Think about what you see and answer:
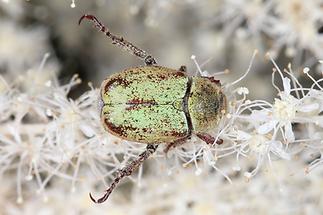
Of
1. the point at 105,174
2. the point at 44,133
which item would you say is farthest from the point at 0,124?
the point at 105,174

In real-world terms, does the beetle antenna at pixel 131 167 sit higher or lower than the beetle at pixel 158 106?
lower

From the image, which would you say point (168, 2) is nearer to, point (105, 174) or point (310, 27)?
point (310, 27)

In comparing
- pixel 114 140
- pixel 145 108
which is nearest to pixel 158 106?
pixel 145 108

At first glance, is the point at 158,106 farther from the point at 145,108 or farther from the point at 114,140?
the point at 114,140

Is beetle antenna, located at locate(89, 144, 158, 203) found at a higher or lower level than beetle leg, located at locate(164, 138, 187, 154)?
lower

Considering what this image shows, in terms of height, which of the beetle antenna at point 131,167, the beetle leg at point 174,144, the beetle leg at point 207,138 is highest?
the beetle leg at point 207,138

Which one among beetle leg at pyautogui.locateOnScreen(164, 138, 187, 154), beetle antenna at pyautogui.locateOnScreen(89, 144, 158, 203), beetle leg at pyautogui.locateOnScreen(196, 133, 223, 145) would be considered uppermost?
beetle leg at pyautogui.locateOnScreen(196, 133, 223, 145)
